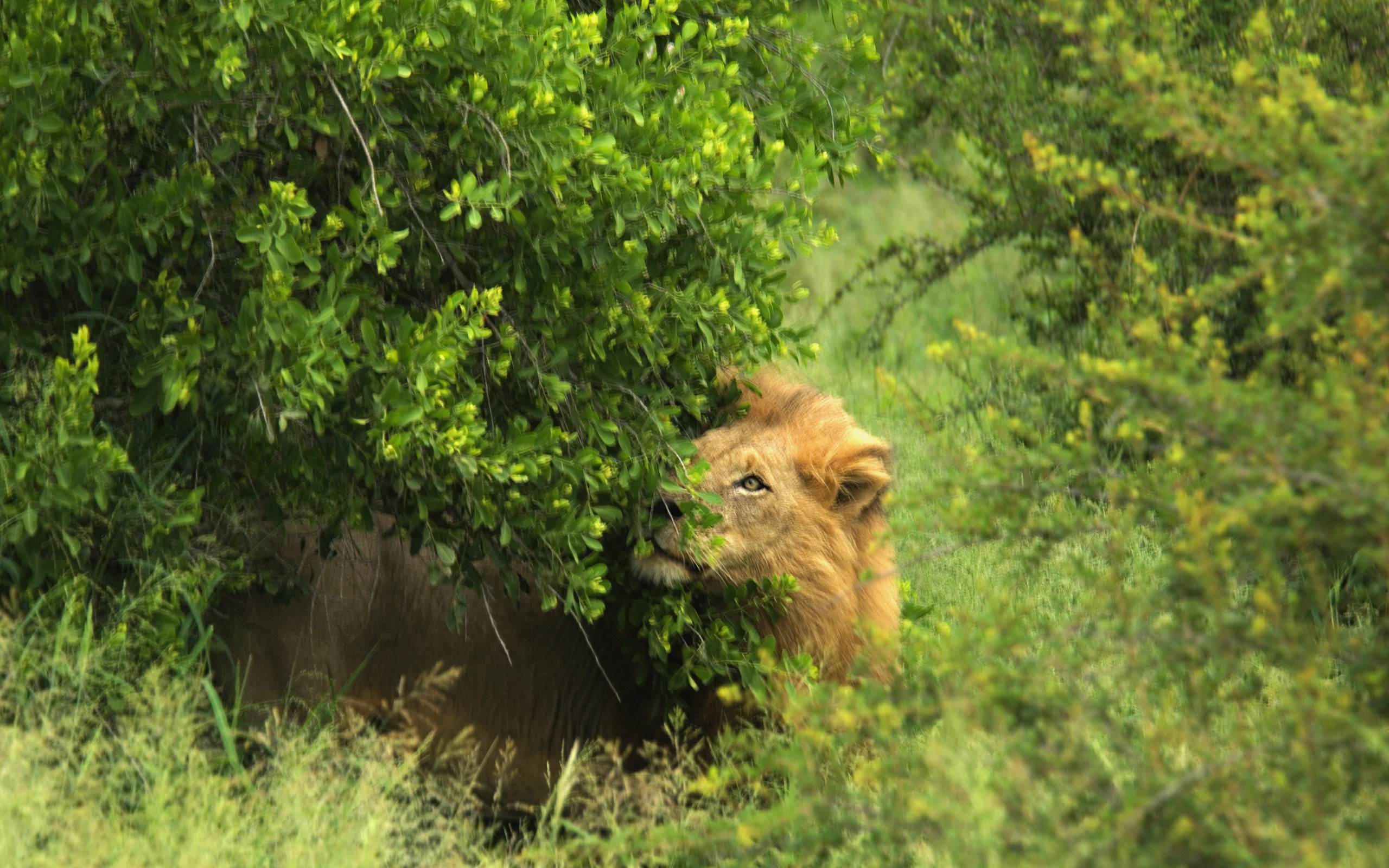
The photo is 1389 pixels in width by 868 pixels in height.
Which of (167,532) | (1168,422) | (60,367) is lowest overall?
(167,532)

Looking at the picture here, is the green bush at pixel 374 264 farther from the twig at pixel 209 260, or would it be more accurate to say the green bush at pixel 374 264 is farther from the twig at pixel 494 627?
the twig at pixel 494 627

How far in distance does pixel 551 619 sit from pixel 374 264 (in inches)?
59.9

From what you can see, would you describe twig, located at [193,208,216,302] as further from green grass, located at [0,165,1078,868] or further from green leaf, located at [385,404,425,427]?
green grass, located at [0,165,1078,868]

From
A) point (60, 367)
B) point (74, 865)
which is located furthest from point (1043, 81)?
point (74, 865)

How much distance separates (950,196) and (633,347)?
7855mm

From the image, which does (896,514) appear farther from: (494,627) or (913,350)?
(913,350)

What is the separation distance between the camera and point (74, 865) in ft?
11.8

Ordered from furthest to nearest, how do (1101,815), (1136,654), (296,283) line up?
(296,283) < (1136,654) < (1101,815)

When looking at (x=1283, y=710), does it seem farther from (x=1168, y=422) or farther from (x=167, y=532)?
(x=167, y=532)

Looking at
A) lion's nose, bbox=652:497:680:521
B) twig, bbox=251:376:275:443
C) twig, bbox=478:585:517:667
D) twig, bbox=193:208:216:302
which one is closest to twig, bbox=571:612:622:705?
twig, bbox=478:585:517:667

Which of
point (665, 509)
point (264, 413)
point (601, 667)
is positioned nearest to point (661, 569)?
point (665, 509)

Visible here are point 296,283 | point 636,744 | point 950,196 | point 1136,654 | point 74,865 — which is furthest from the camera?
point 950,196

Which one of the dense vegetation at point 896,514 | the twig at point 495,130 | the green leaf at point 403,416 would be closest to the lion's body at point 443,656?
the dense vegetation at point 896,514

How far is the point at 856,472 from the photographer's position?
5211 mm
